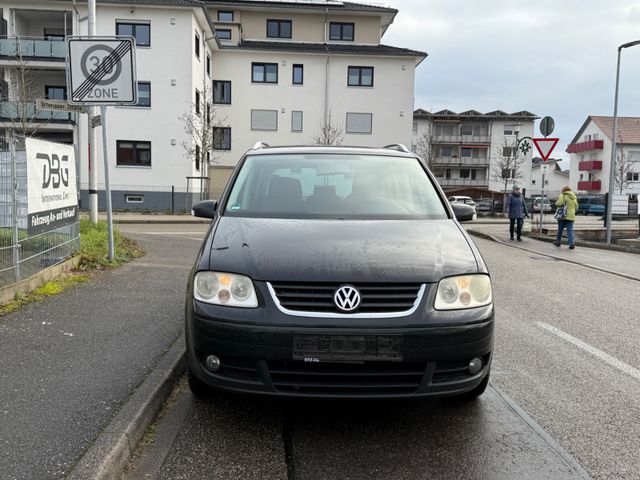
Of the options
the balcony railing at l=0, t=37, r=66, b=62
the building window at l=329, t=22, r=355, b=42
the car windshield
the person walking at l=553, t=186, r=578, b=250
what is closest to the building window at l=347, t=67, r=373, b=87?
the building window at l=329, t=22, r=355, b=42

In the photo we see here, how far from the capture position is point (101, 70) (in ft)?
26.9

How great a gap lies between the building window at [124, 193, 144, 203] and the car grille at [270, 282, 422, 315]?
3028 centimetres

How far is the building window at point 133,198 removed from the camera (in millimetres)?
31594

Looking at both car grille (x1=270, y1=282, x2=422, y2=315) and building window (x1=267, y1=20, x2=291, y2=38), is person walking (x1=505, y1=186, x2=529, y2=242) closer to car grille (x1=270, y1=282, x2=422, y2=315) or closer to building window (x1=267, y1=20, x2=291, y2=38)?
car grille (x1=270, y1=282, x2=422, y2=315)

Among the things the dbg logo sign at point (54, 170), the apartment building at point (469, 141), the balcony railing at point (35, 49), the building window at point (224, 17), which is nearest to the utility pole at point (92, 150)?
Result: the dbg logo sign at point (54, 170)

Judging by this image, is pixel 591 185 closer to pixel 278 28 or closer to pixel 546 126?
pixel 278 28

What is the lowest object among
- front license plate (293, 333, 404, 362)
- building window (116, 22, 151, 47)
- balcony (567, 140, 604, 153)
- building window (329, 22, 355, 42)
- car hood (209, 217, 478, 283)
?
front license plate (293, 333, 404, 362)

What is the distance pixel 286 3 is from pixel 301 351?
41353mm

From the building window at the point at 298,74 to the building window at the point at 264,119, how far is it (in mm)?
2484

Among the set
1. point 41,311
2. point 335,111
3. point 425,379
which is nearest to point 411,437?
point 425,379

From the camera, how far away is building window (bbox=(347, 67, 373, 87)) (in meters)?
39.1

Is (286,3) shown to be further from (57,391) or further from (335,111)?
(57,391)

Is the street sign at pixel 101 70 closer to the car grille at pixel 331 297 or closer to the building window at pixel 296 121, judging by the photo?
the car grille at pixel 331 297

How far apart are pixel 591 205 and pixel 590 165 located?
26508mm
